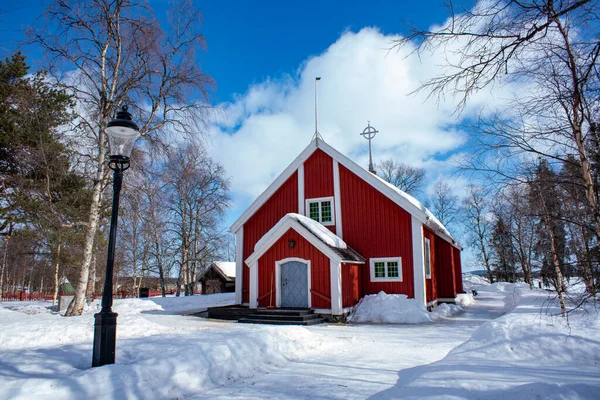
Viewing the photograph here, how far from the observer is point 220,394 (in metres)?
5.13

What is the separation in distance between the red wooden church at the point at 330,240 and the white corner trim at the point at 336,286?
36mm

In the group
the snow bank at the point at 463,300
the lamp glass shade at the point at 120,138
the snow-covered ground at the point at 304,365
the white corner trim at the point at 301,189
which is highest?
the white corner trim at the point at 301,189

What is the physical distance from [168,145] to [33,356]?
30.2 ft

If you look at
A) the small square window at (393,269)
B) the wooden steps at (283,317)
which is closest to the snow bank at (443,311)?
the small square window at (393,269)

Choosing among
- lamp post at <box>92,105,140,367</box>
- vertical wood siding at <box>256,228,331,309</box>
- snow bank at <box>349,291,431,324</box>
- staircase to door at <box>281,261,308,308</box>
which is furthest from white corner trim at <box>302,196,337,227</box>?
lamp post at <box>92,105,140,367</box>

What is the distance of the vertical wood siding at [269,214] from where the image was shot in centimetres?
1775

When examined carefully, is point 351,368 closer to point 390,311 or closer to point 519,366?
point 519,366

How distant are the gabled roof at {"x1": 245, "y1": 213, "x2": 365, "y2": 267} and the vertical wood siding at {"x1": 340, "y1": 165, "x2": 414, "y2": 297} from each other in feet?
2.61

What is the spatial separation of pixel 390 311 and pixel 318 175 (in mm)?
6794

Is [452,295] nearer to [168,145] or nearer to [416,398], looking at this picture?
[168,145]

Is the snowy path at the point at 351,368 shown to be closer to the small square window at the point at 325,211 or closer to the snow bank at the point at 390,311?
the snow bank at the point at 390,311

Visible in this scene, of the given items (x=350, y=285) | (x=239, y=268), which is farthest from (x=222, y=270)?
(x=350, y=285)

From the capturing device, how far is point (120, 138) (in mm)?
6016

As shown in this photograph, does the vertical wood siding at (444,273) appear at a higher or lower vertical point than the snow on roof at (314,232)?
lower
